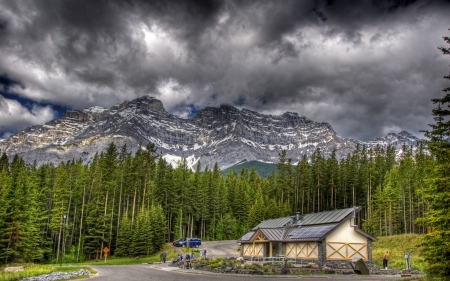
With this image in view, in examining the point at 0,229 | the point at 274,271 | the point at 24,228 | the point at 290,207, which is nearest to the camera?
the point at 274,271

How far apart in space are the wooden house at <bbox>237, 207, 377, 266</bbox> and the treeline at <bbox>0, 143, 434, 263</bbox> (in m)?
8.86

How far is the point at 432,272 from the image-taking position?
17594mm

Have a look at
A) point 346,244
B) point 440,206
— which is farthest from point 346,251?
point 440,206

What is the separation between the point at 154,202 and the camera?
70.1 meters

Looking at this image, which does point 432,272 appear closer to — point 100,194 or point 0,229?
point 0,229

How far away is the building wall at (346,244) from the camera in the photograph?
124 feet

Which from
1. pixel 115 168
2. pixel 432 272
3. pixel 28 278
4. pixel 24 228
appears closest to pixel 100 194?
pixel 115 168

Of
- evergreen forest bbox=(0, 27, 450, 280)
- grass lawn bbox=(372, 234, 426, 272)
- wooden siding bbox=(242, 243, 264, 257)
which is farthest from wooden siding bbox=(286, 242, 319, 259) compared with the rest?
evergreen forest bbox=(0, 27, 450, 280)

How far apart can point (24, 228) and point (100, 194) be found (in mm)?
13437

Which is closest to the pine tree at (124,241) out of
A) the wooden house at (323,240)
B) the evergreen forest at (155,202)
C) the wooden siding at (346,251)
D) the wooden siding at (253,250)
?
the evergreen forest at (155,202)

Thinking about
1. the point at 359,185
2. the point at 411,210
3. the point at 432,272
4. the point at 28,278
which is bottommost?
the point at 28,278

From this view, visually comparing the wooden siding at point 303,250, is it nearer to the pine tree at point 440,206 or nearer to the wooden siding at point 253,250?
the wooden siding at point 253,250

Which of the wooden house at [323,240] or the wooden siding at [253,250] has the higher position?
the wooden house at [323,240]

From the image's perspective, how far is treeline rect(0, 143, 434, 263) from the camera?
170ft
